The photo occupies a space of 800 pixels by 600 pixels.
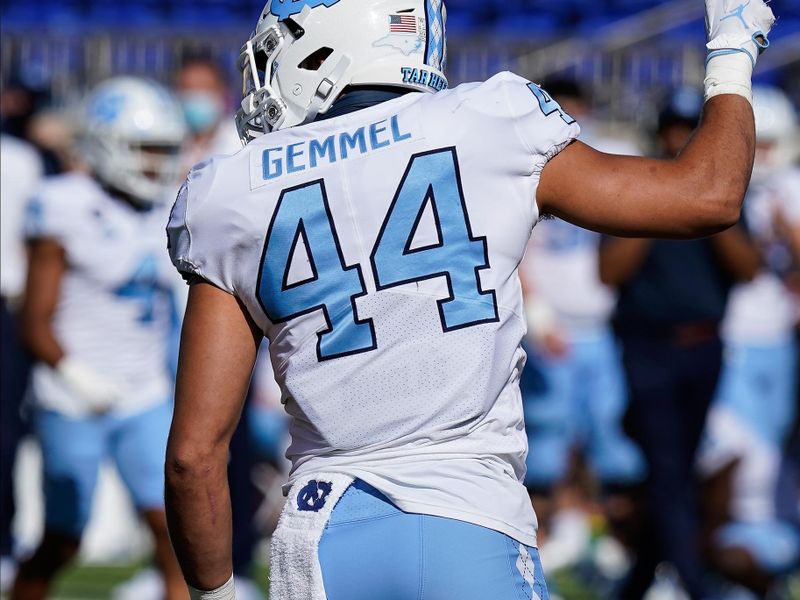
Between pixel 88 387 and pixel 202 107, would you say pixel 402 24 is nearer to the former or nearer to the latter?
pixel 88 387

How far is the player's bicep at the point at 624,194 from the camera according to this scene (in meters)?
2.42

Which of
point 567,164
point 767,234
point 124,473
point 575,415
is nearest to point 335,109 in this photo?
point 567,164

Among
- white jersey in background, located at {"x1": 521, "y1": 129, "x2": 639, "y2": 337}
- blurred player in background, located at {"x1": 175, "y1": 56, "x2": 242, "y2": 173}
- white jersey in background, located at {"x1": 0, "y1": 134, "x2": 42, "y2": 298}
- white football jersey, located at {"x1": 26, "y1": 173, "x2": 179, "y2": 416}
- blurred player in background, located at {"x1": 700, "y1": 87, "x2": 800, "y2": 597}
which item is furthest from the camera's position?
white jersey in background, located at {"x1": 521, "y1": 129, "x2": 639, "y2": 337}

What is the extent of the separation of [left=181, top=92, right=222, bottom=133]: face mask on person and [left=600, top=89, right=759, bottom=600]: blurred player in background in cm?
216

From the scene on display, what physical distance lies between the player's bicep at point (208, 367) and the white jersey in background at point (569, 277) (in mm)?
5764

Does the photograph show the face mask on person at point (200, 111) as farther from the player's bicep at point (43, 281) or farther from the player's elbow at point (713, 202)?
the player's elbow at point (713, 202)

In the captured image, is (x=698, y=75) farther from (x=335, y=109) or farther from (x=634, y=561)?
(x=335, y=109)

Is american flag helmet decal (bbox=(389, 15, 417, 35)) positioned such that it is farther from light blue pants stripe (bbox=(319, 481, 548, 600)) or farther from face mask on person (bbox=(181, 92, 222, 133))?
face mask on person (bbox=(181, 92, 222, 133))

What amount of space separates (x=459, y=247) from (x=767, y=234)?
218 inches

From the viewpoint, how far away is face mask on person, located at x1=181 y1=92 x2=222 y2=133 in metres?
7.44

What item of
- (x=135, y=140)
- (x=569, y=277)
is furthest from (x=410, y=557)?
(x=569, y=277)

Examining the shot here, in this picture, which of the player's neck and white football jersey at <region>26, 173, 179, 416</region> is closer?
the player's neck

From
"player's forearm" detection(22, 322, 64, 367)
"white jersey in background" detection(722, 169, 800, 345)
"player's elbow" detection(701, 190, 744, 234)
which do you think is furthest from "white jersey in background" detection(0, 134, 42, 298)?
"player's elbow" detection(701, 190, 744, 234)

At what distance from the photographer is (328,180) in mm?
2418
